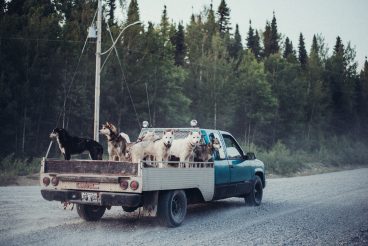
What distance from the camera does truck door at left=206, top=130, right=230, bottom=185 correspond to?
10.3 m

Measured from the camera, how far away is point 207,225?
9.12 m

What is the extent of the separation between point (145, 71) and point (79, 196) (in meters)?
25.9

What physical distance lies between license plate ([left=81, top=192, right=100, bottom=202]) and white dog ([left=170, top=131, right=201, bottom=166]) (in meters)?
2.41

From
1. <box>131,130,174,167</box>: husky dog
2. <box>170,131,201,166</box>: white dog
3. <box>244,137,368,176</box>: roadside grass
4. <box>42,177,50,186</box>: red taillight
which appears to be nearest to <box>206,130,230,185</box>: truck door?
<box>170,131,201,166</box>: white dog

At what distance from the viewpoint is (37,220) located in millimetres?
9359

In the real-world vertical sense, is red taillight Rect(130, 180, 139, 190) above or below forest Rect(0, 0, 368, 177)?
below

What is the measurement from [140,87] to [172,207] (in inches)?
966

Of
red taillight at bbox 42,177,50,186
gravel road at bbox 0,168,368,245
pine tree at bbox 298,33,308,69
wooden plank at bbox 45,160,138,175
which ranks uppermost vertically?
pine tree at bbox 298,33,308,69

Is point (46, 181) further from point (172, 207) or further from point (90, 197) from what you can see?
point (172, 207)

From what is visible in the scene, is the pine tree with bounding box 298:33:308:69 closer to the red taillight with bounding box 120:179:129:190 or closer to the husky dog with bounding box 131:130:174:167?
the husky dog with bounding box 131:130:174:167

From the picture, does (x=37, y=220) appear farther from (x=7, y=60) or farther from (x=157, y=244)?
(x=7, y=60)

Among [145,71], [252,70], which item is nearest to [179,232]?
[145,71]

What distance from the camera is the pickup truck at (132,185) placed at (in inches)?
312

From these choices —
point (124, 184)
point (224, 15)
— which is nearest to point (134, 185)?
point (124, 184)
